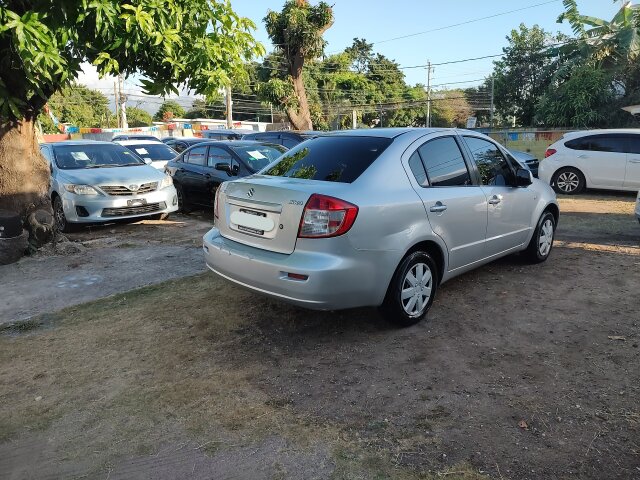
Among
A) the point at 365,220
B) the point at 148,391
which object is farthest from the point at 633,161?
the point at 148,391

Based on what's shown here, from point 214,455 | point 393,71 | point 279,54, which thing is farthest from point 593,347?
point 393,71

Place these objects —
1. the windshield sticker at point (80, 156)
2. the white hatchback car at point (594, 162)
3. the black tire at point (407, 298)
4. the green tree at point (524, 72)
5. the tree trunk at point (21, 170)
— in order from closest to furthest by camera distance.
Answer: the black tire at point (407, 298) → the tree trunk at point (21, 170) → the windshield sticker at point (80, 156) → the white hatchback car at point (594, 162) → the green tree at point (524, 72)

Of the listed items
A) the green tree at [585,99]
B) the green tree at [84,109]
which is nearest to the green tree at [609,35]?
the green tree at [585,99]

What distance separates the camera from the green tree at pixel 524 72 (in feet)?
98.3

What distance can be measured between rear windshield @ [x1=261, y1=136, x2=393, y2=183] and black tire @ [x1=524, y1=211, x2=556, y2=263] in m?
2.59

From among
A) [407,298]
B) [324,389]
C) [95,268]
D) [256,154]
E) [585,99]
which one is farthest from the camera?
[585,99]

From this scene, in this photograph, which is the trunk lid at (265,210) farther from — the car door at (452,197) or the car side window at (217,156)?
the car side window at (217,156)

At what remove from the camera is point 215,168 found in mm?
9508

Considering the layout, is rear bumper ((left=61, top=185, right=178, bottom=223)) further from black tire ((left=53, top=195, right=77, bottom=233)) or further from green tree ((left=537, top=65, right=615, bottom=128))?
green tree ((left=537, top=65, right=615, bottom=128))

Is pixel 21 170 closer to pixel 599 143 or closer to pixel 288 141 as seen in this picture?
pixel 288 141

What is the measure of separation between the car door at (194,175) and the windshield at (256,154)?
83cm

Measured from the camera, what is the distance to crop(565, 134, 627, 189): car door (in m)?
11.5

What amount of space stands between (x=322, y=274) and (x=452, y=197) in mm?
1566

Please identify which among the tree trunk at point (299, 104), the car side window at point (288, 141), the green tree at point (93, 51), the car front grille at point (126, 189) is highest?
the tree trunk at point (299, 104)
